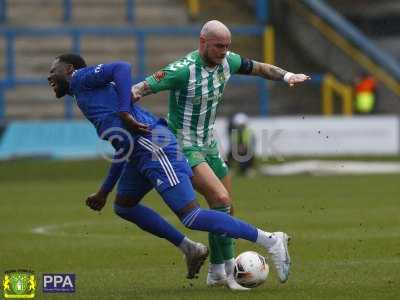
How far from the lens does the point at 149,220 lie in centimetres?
994

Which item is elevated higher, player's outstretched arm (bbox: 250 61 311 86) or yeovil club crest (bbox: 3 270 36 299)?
player's outstretched arm (bbox: 250 61 311 86)

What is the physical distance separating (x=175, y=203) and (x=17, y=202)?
10.5 meters

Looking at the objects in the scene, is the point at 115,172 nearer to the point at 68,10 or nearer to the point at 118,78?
the point at 118,78

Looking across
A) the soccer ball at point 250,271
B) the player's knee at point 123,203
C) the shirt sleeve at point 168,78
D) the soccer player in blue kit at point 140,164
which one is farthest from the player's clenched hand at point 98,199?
the soccer ball at point 250,271

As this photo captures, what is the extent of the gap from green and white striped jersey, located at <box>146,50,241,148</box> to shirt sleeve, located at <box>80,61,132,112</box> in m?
0.39

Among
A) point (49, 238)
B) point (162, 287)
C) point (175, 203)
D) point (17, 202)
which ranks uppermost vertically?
point (175, 203)

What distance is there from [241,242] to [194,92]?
383 centimetres

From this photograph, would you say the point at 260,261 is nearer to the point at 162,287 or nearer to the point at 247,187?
the point at 162,287

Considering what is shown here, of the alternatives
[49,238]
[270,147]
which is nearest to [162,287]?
[49,238]

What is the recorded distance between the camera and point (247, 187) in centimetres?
2234

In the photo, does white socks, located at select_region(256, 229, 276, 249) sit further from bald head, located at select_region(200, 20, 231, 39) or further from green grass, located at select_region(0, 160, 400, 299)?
bald head, located at select_region(200, 20, 231, 39)

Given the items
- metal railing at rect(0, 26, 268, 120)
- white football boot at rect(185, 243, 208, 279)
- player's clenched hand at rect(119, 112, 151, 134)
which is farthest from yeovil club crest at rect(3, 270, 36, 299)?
metal railing at rect(0, 26, 268, 120)

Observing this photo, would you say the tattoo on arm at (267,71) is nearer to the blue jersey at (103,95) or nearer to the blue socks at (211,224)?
the blue jersey at (103,95)

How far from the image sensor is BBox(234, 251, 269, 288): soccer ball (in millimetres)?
9500
